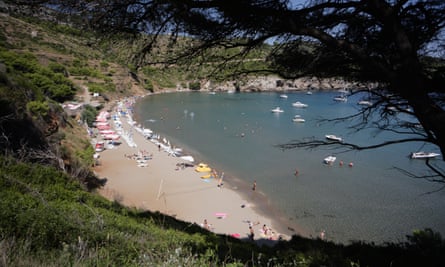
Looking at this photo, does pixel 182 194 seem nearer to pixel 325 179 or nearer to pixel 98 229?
pixel 325 179

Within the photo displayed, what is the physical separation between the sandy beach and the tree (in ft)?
30.7

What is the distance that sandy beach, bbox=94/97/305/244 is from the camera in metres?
11.5

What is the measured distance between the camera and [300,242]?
19.6 ft

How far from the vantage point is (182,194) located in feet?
45.9

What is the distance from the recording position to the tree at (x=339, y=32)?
1.58 m

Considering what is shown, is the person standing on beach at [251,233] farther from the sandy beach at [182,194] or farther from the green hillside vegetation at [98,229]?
the green hillside vegetation at [98,229]

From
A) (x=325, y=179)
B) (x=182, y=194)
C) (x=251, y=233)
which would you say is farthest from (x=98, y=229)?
(x=325, y=179)

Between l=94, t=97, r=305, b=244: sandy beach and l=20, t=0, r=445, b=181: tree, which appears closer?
l=20, t=0, r=445, b=181: tree

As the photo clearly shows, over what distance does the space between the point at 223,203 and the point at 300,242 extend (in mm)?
7651

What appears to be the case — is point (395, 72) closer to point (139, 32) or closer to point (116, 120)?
point (139, 32)

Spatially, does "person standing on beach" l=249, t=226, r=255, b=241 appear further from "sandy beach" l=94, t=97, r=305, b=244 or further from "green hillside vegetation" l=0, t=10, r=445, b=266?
"green hillside vegetation" l=0, t=10, r=445, b=266

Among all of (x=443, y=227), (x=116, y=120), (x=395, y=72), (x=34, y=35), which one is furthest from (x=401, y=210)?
(x=34, y=35)

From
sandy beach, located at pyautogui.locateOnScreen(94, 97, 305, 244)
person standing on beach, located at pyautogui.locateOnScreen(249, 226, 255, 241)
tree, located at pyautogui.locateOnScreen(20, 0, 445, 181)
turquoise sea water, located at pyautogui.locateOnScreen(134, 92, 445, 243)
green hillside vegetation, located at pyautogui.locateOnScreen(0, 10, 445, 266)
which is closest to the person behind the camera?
tree, located at pyautogui.locateOnScreen(20, 0, 445, 181)

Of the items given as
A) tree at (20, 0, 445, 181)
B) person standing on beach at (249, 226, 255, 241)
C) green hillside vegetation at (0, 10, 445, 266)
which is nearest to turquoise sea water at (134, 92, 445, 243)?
tree at (20, 0, 445, 181)
